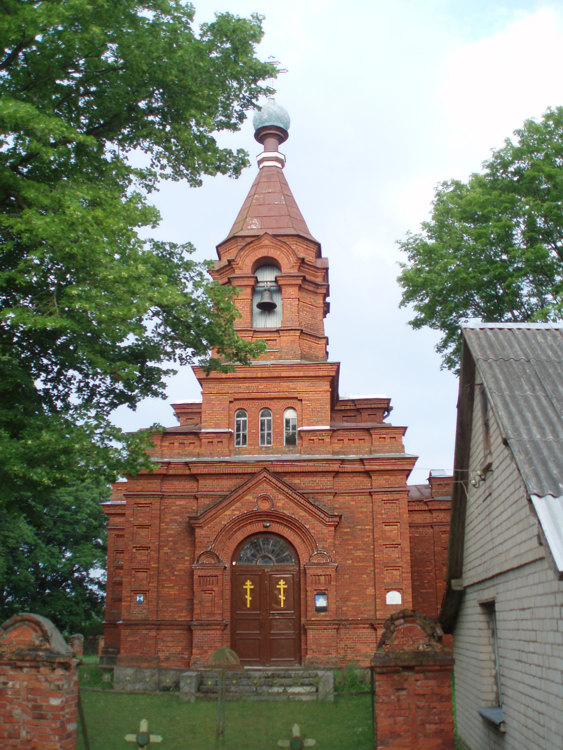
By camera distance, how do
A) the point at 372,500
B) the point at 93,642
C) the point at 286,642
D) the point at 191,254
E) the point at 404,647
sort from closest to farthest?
the point at 404,647 < the point at 191,254 < the point at 286,642 < the point at 372,500 < the point at 93,642

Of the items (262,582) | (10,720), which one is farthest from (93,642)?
(10,720)

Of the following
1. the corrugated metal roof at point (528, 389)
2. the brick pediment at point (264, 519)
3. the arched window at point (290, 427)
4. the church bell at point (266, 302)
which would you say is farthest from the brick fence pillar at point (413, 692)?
the church bell at point (266, 302)

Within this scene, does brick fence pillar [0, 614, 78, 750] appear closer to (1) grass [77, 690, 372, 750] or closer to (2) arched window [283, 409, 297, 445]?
(1) grass [77, 690, 372, 750]

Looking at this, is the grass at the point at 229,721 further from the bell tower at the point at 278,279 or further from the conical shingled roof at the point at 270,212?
the conical shingled roof at the point at 270,212

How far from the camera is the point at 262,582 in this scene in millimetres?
16828

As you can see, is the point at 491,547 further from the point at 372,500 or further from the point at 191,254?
the point at 372,500

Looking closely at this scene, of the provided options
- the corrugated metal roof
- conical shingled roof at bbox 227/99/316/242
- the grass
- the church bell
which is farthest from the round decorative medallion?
the corrugated metal roof

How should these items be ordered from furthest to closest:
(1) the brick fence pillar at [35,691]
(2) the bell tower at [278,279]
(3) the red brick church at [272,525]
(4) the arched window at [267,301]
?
(4) the arched window at [267,301], (2) the bell tower at [278,279], (3) the red brick church at [272,525], (1) the brick fence pillar at [35,691]

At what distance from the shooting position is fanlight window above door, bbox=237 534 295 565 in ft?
55.9

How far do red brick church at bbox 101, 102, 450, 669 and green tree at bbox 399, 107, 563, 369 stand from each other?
3296 mm

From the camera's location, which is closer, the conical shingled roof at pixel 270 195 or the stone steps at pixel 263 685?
the stone steps at pixel 263 685

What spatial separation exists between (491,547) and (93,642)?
25014mm

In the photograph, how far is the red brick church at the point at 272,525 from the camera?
16.5m

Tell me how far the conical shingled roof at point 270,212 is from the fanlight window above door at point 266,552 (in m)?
8.77
